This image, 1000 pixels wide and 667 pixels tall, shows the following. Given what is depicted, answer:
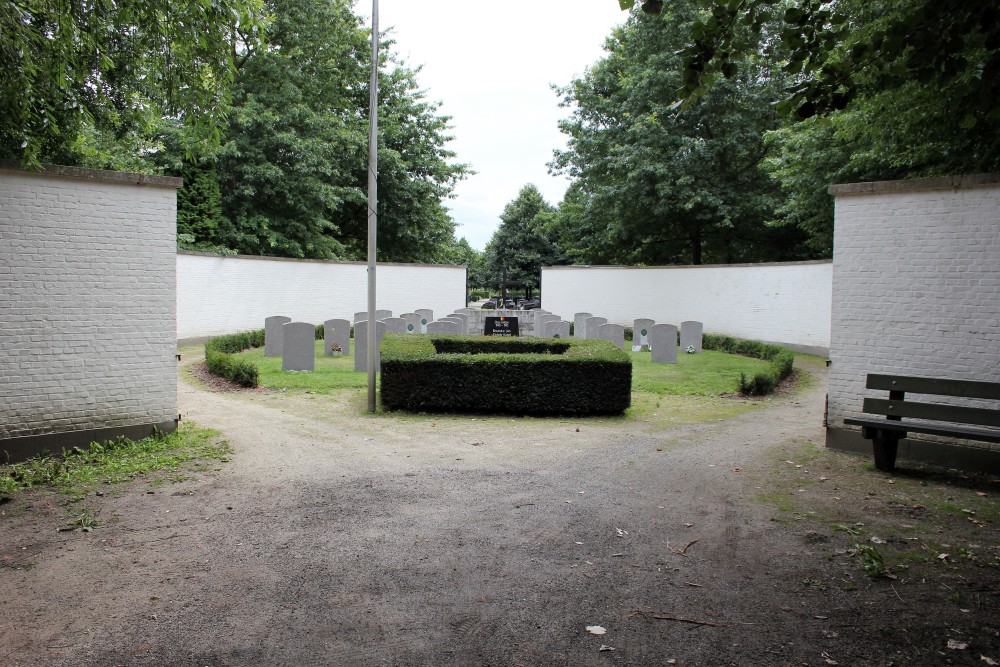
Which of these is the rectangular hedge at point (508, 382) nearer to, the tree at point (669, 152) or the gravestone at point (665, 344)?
the gravestone at point (665, 344)

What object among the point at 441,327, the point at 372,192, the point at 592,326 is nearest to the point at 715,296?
the point at 592,326

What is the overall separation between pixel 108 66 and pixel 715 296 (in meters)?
20.3

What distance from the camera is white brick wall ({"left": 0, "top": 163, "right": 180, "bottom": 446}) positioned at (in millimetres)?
6781

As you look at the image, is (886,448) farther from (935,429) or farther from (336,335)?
(336,335)

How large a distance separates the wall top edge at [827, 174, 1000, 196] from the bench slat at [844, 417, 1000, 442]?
2470 millimetres

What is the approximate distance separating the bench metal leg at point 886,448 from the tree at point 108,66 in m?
7.87

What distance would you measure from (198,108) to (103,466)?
4.38 meters

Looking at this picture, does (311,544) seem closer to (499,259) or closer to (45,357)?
(45,357)

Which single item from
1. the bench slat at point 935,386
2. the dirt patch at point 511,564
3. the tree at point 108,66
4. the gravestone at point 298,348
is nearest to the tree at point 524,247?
the gravestone at point 298,348

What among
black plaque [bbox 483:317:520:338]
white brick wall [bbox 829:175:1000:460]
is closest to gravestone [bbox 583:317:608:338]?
black plaque [bbox 483:317:520:338]

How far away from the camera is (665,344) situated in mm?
16875

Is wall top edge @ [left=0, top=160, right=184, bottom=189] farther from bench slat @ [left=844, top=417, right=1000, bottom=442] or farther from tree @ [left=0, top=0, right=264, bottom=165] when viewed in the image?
bench slat @ [left=844, top=417, right=1000, bottom=442]

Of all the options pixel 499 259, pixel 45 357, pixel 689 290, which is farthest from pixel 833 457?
pixel 499 259

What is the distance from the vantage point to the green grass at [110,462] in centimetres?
608
